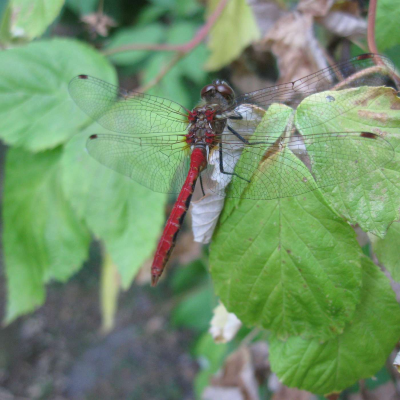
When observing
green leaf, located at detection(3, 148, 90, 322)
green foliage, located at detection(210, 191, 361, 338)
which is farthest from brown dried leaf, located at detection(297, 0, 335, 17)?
green leaf, located at detection(3, 148, 90, 322)

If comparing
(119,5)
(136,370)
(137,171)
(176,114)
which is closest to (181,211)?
(137,171)

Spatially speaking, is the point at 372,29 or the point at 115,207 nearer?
the point at 372,29

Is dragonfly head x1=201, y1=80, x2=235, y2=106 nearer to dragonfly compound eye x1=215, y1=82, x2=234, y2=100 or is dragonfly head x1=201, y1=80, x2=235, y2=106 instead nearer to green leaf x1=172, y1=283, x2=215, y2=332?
dragonfly compound eye x1=215, y1=82, x2=234, y2=100

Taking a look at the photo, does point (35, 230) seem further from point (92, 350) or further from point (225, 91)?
point (92, 350)

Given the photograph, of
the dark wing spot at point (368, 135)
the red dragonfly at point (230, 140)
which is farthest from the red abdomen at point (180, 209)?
the dark wing spot at point (368, 135)

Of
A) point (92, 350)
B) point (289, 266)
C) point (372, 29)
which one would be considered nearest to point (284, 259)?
point (289, 266)

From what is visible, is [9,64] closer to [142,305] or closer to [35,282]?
[35,282]

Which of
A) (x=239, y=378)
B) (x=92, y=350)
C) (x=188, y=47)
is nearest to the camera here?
(x=239, y=378)
